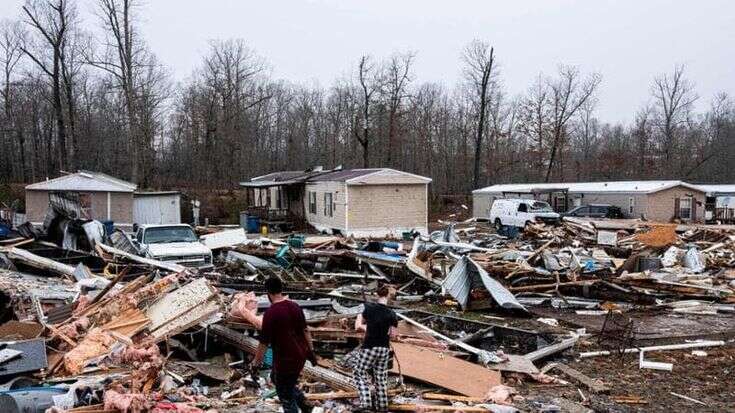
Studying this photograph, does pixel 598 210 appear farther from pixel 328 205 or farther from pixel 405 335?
pixel 405 335

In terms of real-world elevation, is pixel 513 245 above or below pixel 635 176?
below

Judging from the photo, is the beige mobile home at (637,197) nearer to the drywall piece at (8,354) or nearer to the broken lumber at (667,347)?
the broken lumber at (667,347)

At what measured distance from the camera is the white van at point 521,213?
113 feet

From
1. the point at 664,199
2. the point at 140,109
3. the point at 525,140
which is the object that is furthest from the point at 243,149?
the point at 664,199

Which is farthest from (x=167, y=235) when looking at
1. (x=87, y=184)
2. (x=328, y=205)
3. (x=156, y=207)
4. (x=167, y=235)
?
(x=156, y=207)

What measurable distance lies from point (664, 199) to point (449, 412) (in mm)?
37757

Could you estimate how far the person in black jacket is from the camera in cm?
730

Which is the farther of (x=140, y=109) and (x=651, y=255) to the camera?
(x=140, y=109)

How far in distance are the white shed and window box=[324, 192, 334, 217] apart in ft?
27.6

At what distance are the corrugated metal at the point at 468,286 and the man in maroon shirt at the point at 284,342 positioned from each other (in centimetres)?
850

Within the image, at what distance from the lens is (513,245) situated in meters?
26.7

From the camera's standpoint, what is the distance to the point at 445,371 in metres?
8.78

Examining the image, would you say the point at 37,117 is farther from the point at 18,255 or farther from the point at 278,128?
the point at 18,255

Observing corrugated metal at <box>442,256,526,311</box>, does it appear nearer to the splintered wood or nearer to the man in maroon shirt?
the man in maroon shirt
